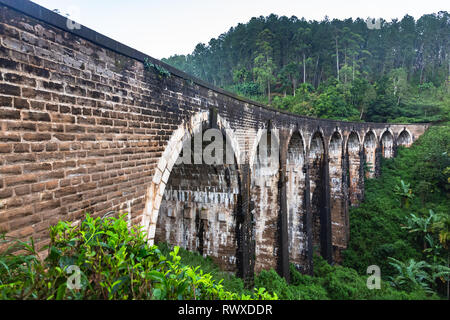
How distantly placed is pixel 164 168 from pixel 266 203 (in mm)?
6587

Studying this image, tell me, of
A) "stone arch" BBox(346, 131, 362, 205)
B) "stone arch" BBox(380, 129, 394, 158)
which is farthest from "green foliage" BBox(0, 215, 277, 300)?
"stone arch" BBox(380, 129, 394, 158)

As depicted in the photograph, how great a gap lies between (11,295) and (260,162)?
9.13 metres

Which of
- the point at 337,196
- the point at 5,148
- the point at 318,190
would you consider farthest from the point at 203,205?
the point at 337,196

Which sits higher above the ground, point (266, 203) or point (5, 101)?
point (5, 101)

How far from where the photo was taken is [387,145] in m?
23.9

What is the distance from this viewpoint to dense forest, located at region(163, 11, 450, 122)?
28094 mm

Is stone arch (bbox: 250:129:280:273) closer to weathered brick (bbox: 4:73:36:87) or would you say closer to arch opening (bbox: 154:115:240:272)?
arch opening (bbox: 154:115:240:272)

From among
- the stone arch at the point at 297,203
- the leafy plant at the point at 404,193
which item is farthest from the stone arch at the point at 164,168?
the leafy plant at the point at 404,193

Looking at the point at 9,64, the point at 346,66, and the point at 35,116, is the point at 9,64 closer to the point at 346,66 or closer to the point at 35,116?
the point at 35,116

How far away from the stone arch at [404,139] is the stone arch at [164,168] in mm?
26677

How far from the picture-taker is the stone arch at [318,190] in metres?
13.0

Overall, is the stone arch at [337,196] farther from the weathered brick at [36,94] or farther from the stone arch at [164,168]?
the weathered brick at [36,94]
